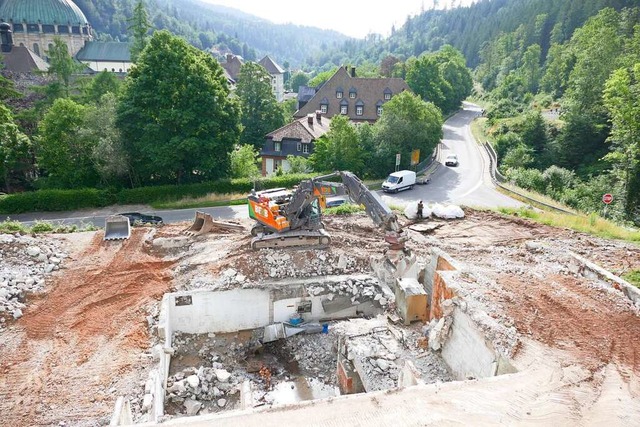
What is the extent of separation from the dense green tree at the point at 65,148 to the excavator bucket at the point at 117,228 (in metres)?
12.3

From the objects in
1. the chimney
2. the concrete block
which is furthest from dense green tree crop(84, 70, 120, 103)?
the concrete block

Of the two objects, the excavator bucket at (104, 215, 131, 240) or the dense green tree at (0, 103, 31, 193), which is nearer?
the excavator bucket at (104, 215, 131, 240)

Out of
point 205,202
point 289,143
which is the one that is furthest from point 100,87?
point 205,202

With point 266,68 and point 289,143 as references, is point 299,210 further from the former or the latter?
point 266,68

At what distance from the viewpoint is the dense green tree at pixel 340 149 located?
35406 millimetres

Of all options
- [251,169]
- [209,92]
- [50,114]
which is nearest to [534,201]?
[251,169]

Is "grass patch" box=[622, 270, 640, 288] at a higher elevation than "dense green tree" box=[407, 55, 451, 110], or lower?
lower

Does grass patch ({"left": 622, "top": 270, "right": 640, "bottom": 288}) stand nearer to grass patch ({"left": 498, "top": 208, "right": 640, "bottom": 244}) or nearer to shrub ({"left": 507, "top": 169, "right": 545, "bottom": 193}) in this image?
grass patch ({"left": 498, "top": 208, "right": 640, "bottom": 244})

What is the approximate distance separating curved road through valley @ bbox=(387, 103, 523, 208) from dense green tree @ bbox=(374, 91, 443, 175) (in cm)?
323

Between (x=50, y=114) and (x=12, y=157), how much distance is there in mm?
4179

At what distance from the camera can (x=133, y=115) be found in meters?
29.3

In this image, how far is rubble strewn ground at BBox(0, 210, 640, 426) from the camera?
37.8 feet

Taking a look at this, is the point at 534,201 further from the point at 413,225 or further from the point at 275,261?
the point at 275,261

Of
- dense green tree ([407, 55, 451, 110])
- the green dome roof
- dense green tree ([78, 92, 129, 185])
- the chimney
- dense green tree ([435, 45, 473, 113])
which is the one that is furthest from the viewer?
the green dome roof
